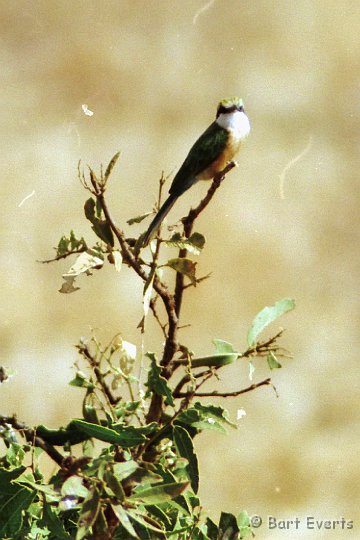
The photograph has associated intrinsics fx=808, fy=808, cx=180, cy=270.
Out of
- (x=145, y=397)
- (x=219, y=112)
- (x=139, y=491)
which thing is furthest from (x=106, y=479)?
(x=219, y=112)

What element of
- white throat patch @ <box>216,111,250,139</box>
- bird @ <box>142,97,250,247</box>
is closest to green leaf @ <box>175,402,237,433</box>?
bird @ <box>142,97,250,247</box>

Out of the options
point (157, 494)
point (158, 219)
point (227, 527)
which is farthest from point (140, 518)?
point (158, 219)

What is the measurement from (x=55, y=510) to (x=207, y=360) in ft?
0.55

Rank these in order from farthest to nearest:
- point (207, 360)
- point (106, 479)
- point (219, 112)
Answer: point (219, 112) → point (207, 360) → point (106, 479)

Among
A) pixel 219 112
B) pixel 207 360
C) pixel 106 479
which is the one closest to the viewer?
pixel 106 479

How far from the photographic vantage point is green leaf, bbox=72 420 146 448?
0.59 meters

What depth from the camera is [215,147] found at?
92 centimetres

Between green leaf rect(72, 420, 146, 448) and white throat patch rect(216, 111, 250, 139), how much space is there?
0.45 metres

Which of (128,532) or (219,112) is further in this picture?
(219,112)

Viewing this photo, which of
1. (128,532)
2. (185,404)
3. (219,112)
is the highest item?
(219,112)

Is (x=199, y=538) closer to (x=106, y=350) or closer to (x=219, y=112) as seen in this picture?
(x=106, y=350)

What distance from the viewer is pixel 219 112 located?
944mm

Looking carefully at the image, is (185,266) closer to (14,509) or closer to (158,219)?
(158,219)

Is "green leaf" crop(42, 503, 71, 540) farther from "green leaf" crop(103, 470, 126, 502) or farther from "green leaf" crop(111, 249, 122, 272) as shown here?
"green leaf" crop(111, 249, 122, 272)
